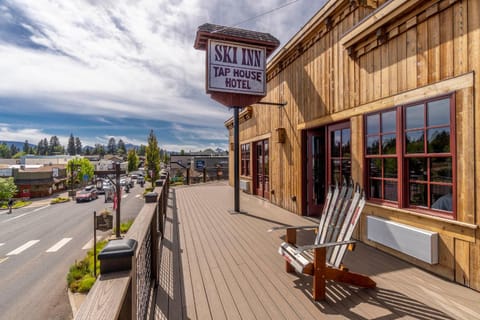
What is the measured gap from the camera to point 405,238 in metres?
2.96

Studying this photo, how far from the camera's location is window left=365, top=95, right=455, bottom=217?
266 cm

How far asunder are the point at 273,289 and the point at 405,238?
1.84 meters

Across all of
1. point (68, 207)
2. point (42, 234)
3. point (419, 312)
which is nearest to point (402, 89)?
point (419, 312)

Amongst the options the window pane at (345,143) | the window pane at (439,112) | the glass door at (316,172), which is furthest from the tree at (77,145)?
the window pane at (439,112)

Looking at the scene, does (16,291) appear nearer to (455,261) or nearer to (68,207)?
(455,261)

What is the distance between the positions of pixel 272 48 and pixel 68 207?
29880 mm

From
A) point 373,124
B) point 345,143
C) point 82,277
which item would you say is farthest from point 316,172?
→ point 82,277

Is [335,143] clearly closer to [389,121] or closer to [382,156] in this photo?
[382,156]

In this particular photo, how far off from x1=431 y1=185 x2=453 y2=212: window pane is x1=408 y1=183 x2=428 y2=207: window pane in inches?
4.0

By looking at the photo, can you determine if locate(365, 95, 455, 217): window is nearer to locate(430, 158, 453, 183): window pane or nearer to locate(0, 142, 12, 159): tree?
locate(430, 158, 453, 183): window pane

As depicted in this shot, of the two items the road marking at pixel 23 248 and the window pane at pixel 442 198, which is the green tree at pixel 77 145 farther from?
the window pane at pixel 442 198

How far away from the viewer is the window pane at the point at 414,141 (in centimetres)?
292

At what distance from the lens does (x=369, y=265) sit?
2936 millimetres

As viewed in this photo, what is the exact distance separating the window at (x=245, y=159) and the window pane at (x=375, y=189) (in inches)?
241
